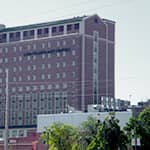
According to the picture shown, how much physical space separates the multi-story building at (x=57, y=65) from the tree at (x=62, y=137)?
5617 cm

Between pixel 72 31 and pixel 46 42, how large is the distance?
7.88 meters

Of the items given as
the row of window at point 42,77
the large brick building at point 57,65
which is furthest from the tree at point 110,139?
the row of window at point 42,77

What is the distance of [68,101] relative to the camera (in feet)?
475

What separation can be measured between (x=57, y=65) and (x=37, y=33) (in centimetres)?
1191

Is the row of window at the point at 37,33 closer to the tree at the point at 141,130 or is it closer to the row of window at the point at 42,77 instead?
the row of window at the point at 42,77

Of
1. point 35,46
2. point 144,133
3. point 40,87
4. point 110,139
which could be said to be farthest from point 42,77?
point 110,139

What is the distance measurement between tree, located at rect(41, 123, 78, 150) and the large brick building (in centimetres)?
5650

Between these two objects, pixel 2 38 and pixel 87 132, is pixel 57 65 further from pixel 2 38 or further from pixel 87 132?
pixel 87 132

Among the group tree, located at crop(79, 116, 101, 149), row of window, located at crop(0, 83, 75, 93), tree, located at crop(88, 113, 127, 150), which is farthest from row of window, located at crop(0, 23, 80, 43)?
tree, located at crop(88, 113, 127, 150)

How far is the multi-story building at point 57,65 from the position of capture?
144m

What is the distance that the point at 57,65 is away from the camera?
5797 inches

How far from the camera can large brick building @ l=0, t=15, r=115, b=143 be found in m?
144

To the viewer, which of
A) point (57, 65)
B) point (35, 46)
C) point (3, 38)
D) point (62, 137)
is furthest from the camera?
point (3, 38)

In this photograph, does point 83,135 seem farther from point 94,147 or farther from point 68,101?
point 68,101
